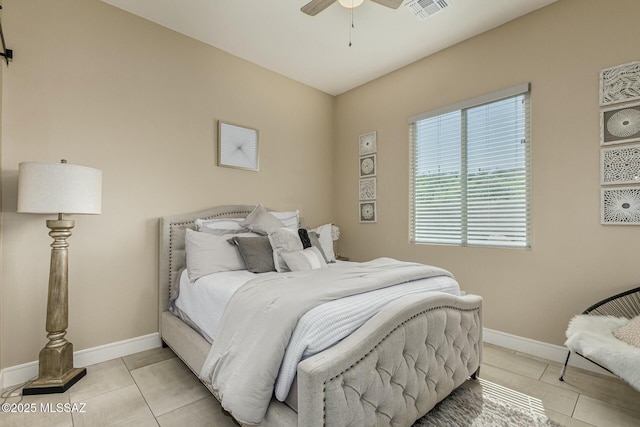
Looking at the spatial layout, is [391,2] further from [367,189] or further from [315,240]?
[367,189]

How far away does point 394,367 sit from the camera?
1.41 meters

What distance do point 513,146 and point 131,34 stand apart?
3454 millimetres

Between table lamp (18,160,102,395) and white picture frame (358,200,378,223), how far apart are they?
108 inches

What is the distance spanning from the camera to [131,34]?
8.69 ft

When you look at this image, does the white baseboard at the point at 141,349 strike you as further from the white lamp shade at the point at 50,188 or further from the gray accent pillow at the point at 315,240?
the gray accent pillow at the point at 315,240

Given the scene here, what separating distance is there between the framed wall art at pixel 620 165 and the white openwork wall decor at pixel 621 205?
6 centimetres

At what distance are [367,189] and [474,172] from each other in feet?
4.17

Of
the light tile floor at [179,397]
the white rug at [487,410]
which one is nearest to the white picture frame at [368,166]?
the light tile floor at [179,397]

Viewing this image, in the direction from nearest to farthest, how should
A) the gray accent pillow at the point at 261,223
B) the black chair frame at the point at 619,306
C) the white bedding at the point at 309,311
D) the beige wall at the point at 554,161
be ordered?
the white bedding at the point at 309,311 → the black chair frame at the point at 619,306 → the beige wall at the point at 554,161 → the gray accent pillow at the point at 261,223

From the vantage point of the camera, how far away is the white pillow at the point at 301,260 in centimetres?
241

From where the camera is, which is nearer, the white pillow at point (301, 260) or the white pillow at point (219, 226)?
the white pillow at point (301, 260)

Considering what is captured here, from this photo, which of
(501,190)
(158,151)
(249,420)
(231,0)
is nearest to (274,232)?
(158,151)

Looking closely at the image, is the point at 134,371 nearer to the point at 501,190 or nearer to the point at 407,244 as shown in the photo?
the point at 407,244

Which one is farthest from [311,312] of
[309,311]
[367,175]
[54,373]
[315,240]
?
[367,175]
